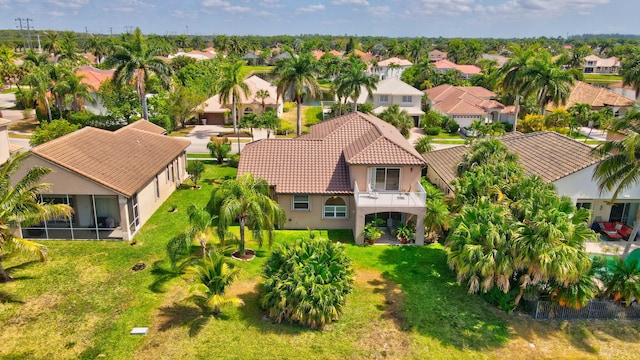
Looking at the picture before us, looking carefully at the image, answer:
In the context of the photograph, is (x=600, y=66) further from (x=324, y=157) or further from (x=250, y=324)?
(x=250, y=324)

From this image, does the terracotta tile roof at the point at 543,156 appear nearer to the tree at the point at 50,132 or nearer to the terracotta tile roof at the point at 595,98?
the tree at the point at 50,132

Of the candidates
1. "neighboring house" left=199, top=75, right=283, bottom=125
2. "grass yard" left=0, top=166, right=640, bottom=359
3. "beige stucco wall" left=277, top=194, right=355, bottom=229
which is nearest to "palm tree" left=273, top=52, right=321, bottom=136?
"neighboring house" left=199, top=75, right=283, bottom=125

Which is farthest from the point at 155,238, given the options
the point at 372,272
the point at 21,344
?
the point at 372,272

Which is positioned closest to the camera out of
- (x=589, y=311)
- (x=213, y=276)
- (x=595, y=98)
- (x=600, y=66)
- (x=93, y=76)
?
(x=213, y=276)

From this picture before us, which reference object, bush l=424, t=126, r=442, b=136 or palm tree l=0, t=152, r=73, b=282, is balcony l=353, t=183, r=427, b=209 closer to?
palm tree l=0, t=152, r=73, b=282

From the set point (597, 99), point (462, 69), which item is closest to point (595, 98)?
point (597, 99)
